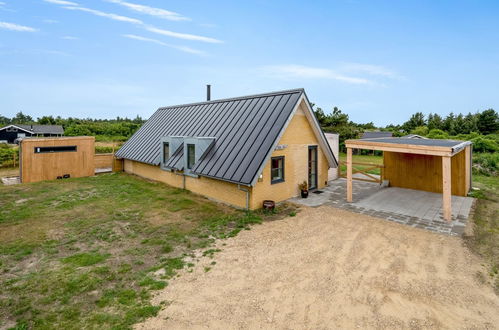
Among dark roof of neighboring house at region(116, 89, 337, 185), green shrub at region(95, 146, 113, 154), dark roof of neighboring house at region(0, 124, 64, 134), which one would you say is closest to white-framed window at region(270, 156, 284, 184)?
dark roof of neighboring house at region(116, 89, 337, 185)

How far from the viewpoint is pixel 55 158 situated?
16578mm

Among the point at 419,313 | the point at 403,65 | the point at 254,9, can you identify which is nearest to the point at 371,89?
the point at 403,65

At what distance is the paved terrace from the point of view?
8625 mm

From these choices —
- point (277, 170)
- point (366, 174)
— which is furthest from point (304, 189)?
point (366, 174)

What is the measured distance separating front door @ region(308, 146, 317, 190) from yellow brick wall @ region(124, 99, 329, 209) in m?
0.22

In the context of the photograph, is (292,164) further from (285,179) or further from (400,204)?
(400,204)

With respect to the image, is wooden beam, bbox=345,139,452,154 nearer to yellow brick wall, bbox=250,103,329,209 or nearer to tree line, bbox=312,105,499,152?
yellow brick wall, bbox=250,103,329,209

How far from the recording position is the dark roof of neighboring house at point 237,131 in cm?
988

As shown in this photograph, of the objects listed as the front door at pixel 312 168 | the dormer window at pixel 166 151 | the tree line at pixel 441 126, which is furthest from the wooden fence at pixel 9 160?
the tree line at pixel 441 126

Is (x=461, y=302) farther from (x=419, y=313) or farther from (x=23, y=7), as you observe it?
(x=23, y=7)

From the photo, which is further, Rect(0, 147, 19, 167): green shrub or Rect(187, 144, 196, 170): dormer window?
Rect(0, 147, 19, 167): green shrub

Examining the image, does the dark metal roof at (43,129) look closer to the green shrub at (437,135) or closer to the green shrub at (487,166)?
the green shrub at (487,166)

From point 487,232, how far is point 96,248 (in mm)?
11745

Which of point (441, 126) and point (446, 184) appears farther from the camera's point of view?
point (441, 126)
